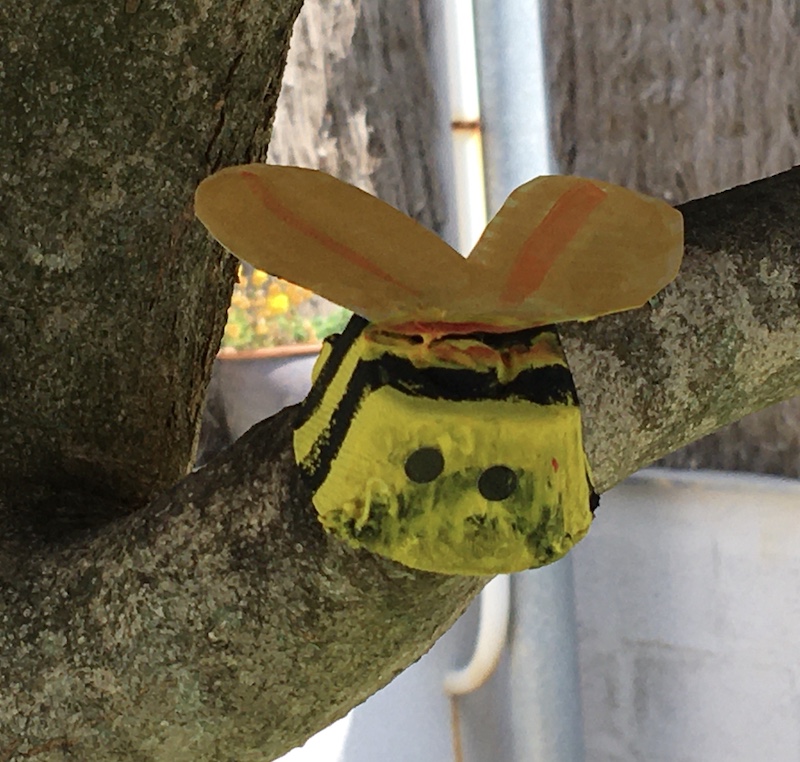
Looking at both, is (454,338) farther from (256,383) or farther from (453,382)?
(256,383)

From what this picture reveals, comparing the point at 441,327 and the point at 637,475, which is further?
the point at 637,475

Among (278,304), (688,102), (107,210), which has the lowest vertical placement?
(107,210)

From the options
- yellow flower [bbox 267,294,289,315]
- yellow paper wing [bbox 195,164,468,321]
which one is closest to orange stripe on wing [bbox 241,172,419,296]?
yellow paper wing [bbox 195,164,468,321]

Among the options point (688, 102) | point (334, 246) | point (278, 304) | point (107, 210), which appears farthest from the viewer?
point (278, 304)

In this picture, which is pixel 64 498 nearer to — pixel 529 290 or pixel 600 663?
pixel 529 290

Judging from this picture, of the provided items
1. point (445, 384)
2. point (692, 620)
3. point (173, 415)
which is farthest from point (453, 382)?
point (692, 620)

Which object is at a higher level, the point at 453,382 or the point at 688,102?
the point at 688,102

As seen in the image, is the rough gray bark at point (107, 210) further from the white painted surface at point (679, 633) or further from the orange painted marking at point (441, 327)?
the white painted surface at point (679, 633)
